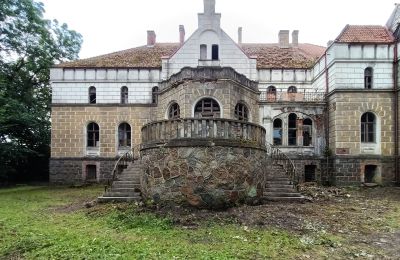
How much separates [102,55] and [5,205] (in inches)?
624

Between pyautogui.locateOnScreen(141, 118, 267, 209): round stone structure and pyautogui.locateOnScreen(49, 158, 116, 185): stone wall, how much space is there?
1386cm

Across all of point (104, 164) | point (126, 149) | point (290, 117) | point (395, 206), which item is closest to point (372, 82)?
point (290, 117)

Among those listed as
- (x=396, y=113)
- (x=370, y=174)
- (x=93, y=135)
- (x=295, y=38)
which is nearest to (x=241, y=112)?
(x=370, y=174)

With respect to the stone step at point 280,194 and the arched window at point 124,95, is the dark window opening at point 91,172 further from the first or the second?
the stone step at point 280,194

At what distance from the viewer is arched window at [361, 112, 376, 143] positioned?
844 inches

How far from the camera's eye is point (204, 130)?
10984mm

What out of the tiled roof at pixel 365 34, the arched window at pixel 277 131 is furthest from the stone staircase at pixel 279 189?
the tiled roof at pixel 365 34

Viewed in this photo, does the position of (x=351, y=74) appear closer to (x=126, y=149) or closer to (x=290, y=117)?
(x=290, y=117)

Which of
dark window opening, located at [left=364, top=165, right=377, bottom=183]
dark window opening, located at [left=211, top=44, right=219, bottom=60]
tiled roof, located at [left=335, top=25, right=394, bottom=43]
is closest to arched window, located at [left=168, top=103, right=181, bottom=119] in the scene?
dark window opening, located at [left=211, top=44, right=219, bottom=60]

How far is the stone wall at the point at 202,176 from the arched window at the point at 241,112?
9.46 metres

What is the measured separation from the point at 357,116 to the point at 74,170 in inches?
751

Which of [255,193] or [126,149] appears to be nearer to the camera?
[255,193]

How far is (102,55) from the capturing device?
2753 centimetres

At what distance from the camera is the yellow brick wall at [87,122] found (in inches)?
981
